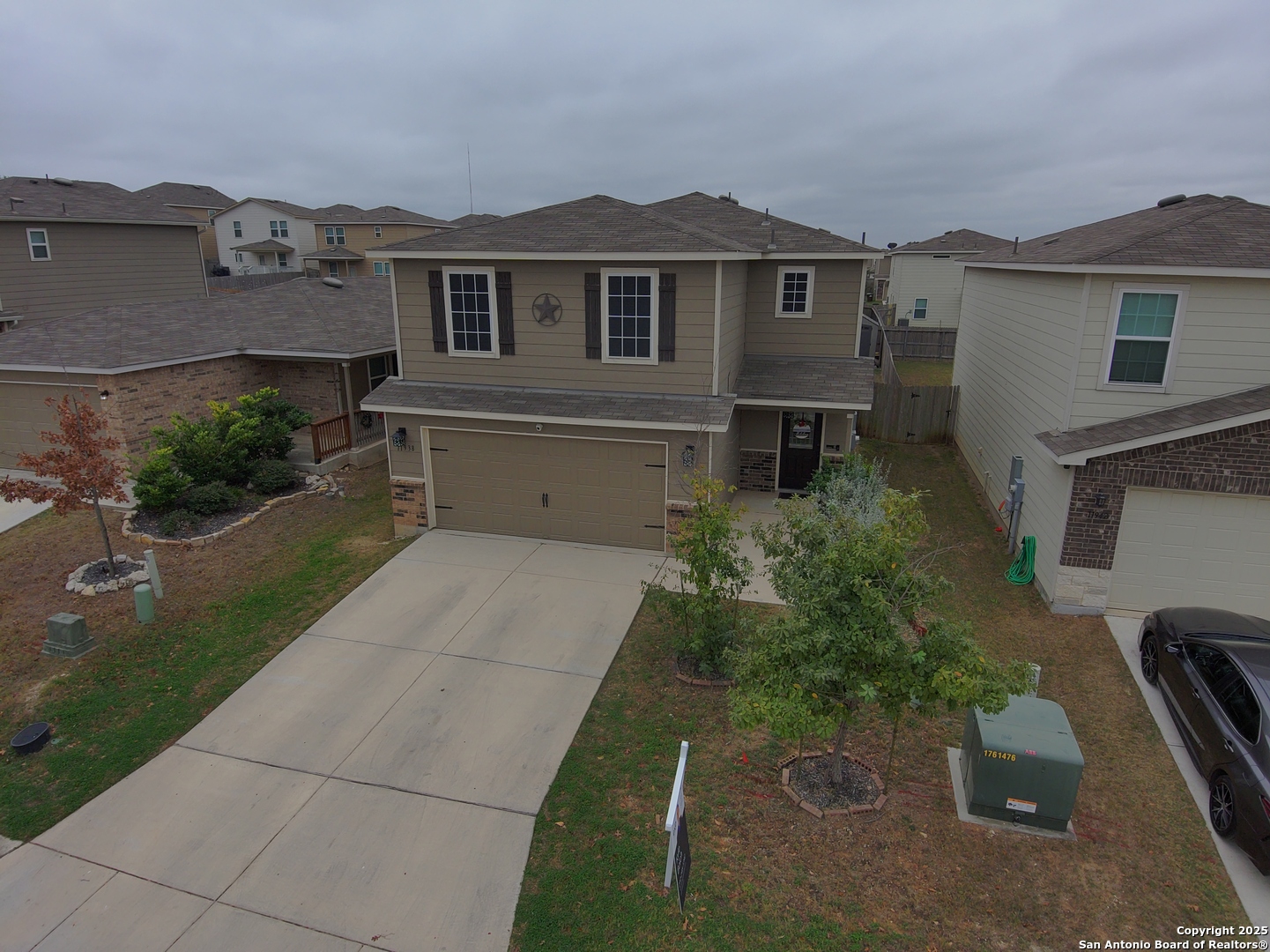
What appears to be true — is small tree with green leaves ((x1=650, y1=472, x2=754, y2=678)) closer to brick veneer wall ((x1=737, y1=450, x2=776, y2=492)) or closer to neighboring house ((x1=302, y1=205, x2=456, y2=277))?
brick veneer wall ((x1=737, y1=450, x2=776, y2=492))

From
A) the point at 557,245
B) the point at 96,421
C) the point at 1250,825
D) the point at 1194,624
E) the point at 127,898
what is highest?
the point at 557,245

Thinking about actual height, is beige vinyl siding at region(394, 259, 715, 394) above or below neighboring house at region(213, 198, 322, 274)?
below

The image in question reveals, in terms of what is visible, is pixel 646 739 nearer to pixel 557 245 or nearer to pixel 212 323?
pixel 557 245

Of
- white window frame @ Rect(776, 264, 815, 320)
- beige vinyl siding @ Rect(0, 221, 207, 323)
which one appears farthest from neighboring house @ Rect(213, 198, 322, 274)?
white window frame @ Rect(776, 264, 815, 320)

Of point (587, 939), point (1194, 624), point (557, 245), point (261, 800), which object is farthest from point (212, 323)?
point (1194, 624)

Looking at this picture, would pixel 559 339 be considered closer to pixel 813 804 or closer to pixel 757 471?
pixel 757 471

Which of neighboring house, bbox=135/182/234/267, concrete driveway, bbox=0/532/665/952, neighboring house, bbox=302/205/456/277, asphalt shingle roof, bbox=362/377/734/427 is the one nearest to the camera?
concrete driveway, bbox=0/532/665/952
